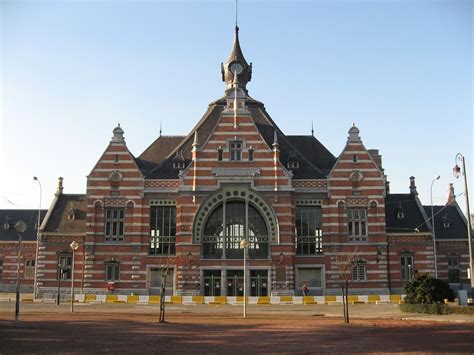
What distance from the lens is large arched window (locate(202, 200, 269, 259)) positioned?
53.2 metres

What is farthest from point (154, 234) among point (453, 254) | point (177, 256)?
point (453, 254)

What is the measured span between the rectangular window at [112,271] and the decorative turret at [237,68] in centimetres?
2390

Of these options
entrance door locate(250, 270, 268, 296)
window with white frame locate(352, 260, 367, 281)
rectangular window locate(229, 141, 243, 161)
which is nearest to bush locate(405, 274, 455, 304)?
window with white frame locate(352, 260, 367, 281)

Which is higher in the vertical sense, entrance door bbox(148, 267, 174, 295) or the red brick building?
the red brick building

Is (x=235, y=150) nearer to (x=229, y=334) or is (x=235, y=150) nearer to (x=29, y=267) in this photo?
(x=29, y=267)

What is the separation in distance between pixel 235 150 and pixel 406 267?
20.0 m

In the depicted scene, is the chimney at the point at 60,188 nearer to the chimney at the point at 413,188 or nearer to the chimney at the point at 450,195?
the chimney at the point at 413,188

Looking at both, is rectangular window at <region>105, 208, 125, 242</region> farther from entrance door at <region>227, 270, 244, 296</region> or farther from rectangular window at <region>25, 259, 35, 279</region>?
rectangular window at <region>25, 259, 35, 279</region>

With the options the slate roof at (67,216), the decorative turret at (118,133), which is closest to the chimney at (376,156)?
the decorative turret at (118,133)

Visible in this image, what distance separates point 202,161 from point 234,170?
126 inches

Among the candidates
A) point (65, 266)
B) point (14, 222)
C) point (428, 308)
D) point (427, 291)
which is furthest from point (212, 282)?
point (14, 222)

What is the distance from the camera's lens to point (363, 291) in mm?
53094

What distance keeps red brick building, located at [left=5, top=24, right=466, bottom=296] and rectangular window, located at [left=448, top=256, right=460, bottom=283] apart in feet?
19.5

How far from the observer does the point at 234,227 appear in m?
53.7
